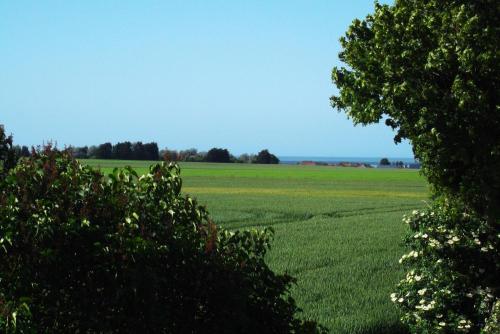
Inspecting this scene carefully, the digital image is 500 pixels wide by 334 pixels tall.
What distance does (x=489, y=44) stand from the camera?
1220cm

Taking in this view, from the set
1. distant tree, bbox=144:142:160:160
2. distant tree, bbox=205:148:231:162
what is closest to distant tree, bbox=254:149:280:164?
distant tree, bbox=205:148:231:162

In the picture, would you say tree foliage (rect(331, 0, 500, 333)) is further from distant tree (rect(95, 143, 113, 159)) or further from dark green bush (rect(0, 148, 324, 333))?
distant tree (rect(95, 143, 113, 159))

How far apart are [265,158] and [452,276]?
499 feet

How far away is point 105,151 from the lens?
122 m

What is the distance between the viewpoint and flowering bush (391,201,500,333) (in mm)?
12305

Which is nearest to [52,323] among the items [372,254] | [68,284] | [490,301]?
[68,284]

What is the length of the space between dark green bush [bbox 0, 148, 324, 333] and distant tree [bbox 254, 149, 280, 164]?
509 ft

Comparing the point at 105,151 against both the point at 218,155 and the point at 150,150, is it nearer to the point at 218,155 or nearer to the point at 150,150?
the point at 150,150

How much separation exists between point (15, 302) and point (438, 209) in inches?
426

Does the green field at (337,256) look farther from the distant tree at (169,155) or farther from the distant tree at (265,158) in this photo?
the distant tree at (265,158)

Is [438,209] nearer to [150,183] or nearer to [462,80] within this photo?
[462,80]

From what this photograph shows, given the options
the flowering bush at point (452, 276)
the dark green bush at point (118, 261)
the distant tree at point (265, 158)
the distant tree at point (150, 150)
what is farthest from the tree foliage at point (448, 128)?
the distant tree at point (265, 158)

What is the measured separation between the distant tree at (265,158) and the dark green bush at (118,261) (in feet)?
509

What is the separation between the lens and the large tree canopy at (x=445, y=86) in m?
12.3
